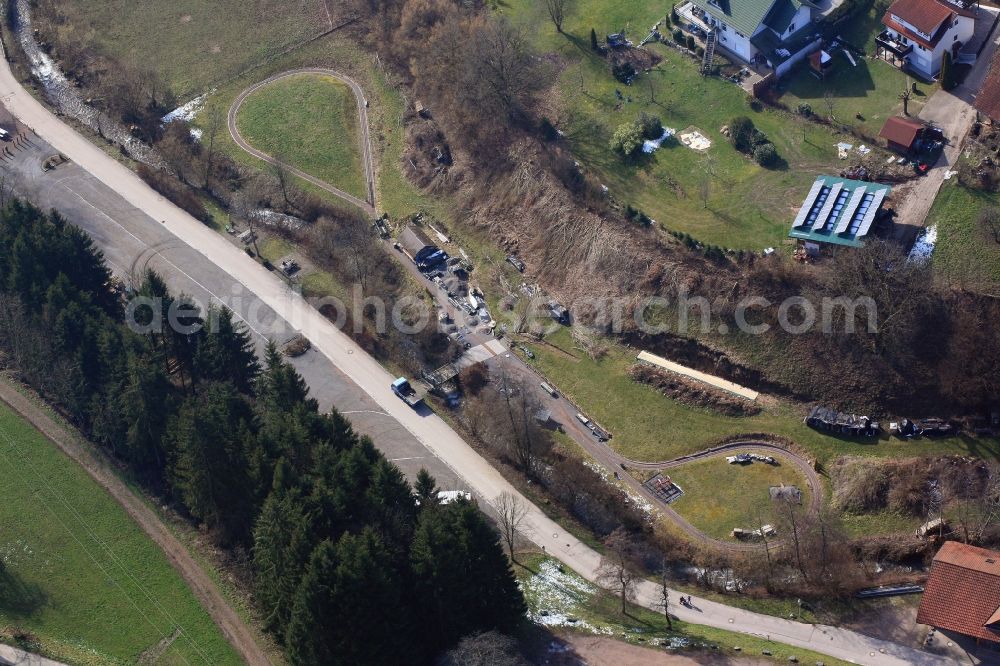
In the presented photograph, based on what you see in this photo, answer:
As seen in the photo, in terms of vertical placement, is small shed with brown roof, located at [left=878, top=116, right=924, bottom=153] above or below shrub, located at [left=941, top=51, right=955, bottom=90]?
below

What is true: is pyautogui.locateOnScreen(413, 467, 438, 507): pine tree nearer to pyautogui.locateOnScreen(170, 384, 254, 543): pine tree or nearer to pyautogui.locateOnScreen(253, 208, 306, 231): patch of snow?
pyautogui.locateOnScreen(170, 384, 254, 543): pine tree

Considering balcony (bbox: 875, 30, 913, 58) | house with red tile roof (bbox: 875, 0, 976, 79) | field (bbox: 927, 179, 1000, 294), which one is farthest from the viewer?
balcony (bbox: 875, 30, 913, 58)

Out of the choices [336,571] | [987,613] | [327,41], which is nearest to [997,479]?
[987,613]

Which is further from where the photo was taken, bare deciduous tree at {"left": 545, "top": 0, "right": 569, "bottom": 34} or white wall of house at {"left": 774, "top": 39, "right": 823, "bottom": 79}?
bare deciduous tree at {"left": 545, "top": 0, "right": 569, "bottom": 34}

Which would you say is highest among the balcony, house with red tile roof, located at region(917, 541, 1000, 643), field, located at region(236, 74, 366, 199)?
the balcony

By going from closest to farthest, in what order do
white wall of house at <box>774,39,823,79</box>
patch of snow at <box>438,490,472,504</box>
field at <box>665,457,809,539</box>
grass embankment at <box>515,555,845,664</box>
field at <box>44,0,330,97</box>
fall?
grass embankment at <box>515,555,845,664</box>
field at <box>665,457,809,539</box>
patch of snow at <box>438,490,472,504</box>
white wall of house at <box>774,39,823,79</box>
field at <box>44,0,330,97</box>

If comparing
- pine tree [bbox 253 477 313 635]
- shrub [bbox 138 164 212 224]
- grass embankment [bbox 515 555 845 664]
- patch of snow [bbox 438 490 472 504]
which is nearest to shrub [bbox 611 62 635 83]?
shrub [bbox 138 164 212 224]

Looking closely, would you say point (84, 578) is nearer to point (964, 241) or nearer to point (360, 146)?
point (360, 146)

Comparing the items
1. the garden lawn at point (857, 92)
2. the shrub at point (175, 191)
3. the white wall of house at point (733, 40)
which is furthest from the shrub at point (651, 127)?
the shrub at point (175, 191)

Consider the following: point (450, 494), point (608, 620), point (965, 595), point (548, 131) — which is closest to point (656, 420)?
point (450, 494)
